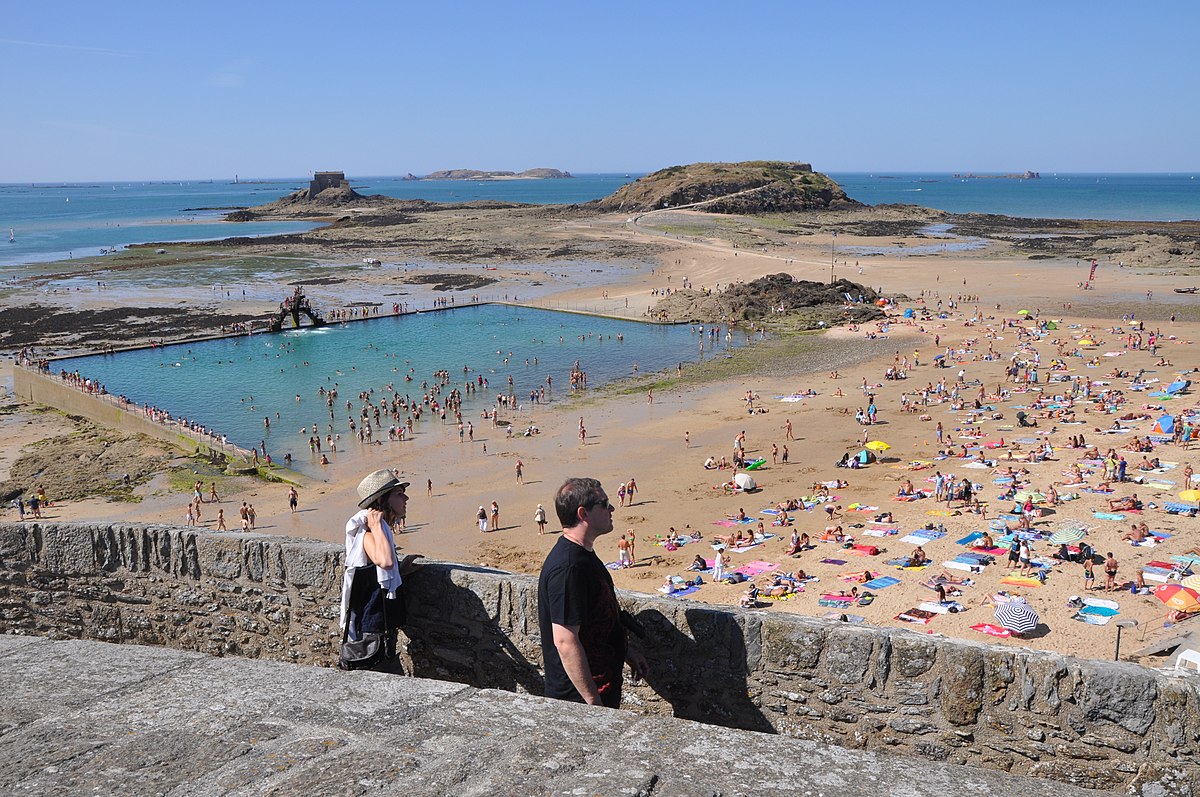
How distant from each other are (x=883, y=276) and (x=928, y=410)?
3568cm

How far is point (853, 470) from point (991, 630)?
10170mm

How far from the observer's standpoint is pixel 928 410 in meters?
31.3

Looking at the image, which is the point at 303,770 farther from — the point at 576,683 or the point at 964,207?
the point at 964,207

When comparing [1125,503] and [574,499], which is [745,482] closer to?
[1125,503]

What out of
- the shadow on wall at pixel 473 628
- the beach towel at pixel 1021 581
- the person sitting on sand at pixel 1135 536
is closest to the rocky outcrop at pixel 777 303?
the person sitting on sand at pixel 1135 536

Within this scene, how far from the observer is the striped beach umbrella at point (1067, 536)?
60.4 feet

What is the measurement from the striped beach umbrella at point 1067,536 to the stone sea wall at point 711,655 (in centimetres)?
1589

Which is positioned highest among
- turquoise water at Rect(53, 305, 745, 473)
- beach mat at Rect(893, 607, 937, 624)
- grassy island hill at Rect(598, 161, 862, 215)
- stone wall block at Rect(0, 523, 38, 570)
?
grassy island hill at Rect(598, 161, 862, 215)

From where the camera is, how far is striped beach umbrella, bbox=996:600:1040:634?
14.7 m

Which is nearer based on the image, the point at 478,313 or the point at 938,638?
the point at 938,638

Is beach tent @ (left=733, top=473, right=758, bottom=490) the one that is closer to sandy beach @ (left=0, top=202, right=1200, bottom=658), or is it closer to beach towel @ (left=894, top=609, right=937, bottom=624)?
sandy beach @ (left=0, top=202, right=1200, bottom=658)

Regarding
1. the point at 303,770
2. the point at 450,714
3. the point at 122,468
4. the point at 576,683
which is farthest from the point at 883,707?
the point at 122,468

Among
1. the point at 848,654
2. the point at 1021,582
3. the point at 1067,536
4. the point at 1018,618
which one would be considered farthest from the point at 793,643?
the point at 1067,536

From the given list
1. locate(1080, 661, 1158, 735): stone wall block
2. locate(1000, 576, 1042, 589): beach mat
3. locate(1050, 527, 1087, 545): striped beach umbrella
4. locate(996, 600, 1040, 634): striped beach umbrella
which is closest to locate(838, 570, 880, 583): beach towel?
locate(1000, 576, 1042, 589): beach mat
